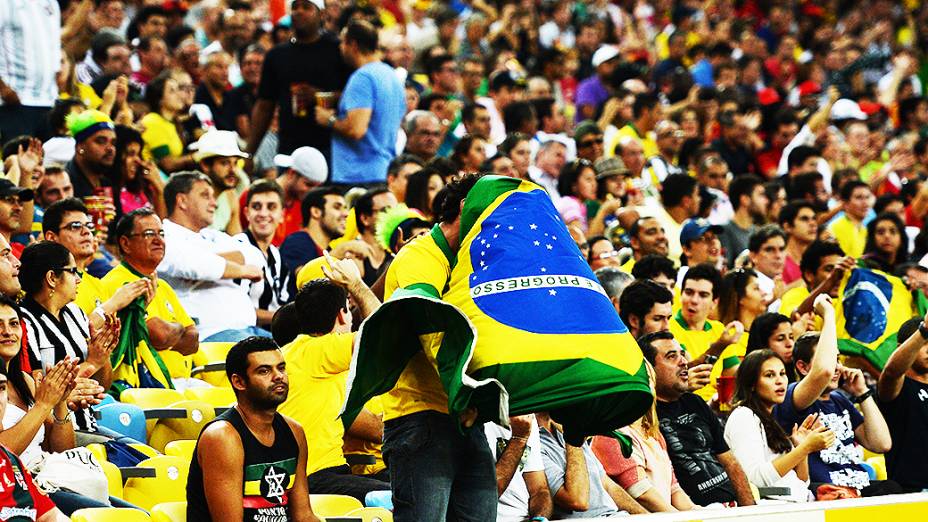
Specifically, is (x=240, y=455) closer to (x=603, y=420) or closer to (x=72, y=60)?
(x=603, y=420)

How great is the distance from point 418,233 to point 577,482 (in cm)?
174

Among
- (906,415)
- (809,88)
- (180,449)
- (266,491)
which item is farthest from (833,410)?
(809,88)

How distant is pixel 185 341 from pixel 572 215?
4110 mm

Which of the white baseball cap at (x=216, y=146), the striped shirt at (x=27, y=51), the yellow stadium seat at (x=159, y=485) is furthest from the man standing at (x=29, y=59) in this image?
the yellow stadium seat at (x=159, y=485)

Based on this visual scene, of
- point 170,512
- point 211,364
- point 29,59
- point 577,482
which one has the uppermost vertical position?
point 29,59

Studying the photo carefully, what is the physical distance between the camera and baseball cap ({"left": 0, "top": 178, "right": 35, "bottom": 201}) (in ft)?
25.8

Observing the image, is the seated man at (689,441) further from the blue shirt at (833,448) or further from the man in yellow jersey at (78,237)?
the man in yellow jersey at (78,237)

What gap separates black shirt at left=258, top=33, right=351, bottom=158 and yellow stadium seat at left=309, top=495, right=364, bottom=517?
5.10 m

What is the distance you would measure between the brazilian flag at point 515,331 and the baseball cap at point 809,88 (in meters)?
13.7

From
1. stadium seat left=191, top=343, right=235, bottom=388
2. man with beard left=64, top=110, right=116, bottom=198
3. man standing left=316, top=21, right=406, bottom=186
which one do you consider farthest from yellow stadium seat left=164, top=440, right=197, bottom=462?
man standing left=316, top=21, right=406, bottom=186

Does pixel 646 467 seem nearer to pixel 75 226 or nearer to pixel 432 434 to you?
pixel 432 434

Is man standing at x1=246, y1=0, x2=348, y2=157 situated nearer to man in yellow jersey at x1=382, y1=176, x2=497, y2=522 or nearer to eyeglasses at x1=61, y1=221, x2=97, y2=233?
eyeglasses at x1=61, y1=221, x2=97, y2=233

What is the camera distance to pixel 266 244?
945cm

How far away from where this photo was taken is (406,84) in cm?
1352
